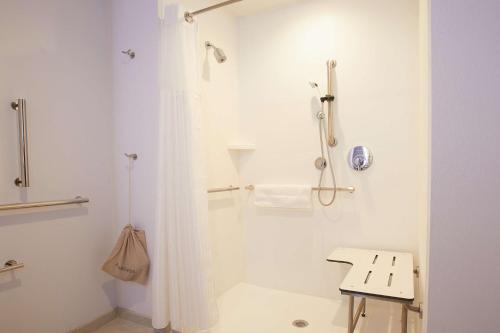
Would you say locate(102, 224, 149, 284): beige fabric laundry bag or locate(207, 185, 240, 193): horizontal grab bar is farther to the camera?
locate(207, 185, 240, 193): horizontal grab bar

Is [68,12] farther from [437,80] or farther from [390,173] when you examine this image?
[390,173]

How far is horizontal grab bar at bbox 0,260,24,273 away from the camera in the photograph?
5.15 feet

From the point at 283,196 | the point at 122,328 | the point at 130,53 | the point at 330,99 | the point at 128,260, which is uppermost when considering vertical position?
the point at 130,53

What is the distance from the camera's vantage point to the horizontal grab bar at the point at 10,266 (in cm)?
157

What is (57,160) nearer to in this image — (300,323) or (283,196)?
(283,196)

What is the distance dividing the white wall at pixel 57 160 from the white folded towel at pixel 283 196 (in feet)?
4.01

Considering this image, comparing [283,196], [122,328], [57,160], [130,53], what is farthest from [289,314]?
[130,53]

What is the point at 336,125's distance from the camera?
2.38m

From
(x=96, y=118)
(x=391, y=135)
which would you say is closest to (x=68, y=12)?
(x=96, y=118)

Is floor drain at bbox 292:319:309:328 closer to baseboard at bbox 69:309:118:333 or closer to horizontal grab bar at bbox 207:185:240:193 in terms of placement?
horizontal grab bar at bbox 207:185:240:193

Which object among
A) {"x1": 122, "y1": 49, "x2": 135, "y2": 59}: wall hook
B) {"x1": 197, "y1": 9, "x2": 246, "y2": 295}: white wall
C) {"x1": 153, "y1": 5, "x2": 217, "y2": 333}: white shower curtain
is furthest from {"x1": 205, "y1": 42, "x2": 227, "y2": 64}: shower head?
{"x1": 122, "y1": 49, "x2": 135, "y2": 59}: wall hook

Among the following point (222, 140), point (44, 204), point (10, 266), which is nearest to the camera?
point (10, 266)

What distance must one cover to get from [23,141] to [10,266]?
0.70 m

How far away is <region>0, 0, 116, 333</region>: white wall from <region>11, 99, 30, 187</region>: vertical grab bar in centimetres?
5
